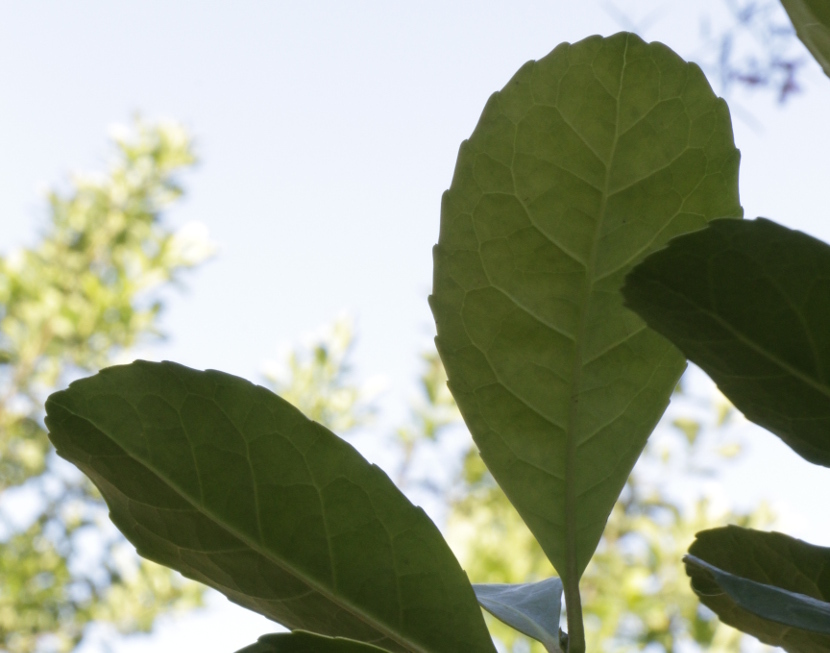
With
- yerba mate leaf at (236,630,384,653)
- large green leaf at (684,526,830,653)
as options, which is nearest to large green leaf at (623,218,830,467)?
large green leaf at (684,526,830,653)

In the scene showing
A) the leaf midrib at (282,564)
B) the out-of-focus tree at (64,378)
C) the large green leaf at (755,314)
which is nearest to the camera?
the large green leaf at (755,314)

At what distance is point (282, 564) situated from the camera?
45cm

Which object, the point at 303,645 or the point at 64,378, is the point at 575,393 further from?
the point at 64,378

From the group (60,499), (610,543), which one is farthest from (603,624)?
(60,499)

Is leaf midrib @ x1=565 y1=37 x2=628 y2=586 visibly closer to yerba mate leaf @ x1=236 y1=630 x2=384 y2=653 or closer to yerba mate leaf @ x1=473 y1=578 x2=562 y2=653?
yerba mate leaf @ x1=473 y1=578 x2=562 y2=653

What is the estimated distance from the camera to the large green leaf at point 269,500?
1.45 ft

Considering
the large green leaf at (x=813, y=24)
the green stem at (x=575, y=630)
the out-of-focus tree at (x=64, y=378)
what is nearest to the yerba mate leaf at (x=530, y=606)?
the green stem at (x=575, y=630)

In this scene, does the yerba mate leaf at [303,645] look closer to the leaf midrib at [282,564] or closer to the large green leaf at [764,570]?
the leaf midrib at [282,564]

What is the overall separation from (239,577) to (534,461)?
0.62ft

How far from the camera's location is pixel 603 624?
10.1ft

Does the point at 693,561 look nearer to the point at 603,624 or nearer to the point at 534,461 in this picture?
the point at 534,461

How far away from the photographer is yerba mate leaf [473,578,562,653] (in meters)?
0.49

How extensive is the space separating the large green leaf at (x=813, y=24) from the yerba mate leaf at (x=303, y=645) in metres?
0.40

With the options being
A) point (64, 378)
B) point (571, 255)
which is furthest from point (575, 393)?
point (64, 378)
